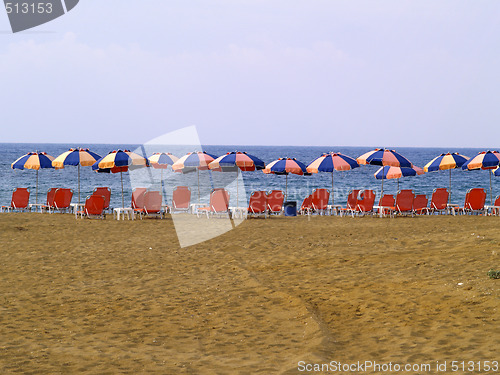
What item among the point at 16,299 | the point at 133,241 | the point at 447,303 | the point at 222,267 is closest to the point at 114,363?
the point at 16,299

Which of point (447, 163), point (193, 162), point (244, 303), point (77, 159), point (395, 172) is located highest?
point (77, 159)

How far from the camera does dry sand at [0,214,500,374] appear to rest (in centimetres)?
541

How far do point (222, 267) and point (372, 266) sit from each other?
8.17ft

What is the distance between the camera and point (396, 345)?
5531 mm

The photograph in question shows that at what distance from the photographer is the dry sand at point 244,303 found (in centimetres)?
541

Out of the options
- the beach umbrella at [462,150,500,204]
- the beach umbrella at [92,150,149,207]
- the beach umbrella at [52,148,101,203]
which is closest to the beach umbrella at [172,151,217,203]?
the beach umbrella at [92,150,149,207]

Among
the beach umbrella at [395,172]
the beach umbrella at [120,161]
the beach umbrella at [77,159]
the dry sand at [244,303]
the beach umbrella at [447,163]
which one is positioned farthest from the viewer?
the beach umbrella at [395,172]

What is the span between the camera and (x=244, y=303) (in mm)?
7457

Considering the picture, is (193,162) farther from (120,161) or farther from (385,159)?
(385,159)

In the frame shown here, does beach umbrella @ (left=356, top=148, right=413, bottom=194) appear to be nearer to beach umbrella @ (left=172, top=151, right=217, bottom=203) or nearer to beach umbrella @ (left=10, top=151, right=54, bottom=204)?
beach umbrella @ (left=172, top=151, right=217, bottom=203)

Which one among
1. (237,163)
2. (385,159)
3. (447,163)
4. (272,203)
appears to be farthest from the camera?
(447,163)

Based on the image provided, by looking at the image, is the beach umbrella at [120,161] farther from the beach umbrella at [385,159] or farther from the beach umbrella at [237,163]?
the beach umbrella at [385,159]

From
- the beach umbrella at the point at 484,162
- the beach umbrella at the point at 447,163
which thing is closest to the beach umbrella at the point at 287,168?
the beach umbrella at the point at 447,163

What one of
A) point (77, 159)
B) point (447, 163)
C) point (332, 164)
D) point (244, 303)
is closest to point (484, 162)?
point (447, 163)
